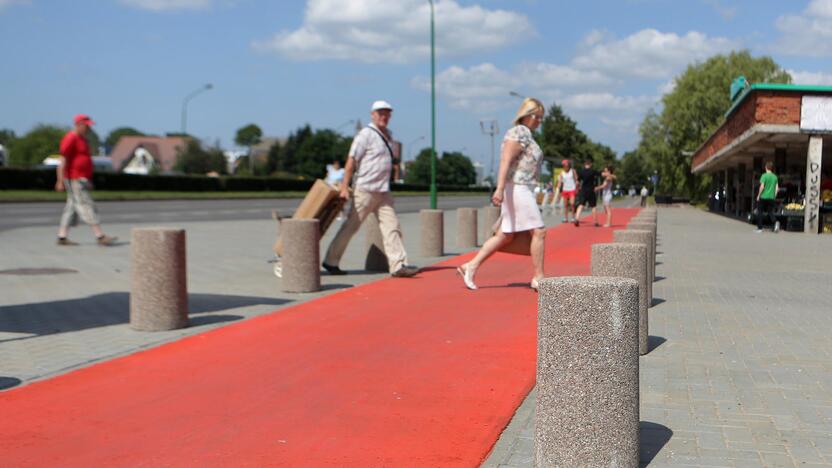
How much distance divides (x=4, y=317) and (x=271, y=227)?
1490 centimetres

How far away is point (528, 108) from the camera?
8.95 meters

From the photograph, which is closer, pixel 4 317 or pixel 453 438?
pixel 453 438

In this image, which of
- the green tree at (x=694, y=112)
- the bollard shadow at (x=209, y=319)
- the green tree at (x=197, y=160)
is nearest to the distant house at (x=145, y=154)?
the green tree at (x=197, y=160)

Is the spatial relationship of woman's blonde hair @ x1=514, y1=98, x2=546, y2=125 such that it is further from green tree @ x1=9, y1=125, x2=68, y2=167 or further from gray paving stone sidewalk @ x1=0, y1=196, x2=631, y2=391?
green tree @ x1=9, y1=125, x2=68, y2=167

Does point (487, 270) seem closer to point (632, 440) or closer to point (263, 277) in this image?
point (263, 277)

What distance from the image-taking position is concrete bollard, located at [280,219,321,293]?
933 centimetres

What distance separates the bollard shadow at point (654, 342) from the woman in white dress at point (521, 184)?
2160 millimetres

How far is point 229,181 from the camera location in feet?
207

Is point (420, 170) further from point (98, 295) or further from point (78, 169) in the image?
point (98, 295)

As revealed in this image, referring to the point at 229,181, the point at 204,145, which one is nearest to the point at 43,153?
the point at 204,145

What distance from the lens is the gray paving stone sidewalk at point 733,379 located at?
4012 millimetres

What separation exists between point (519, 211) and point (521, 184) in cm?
30

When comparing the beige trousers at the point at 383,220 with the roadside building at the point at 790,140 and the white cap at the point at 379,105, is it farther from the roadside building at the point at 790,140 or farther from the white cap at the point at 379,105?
the roadside building at the point at 790,140

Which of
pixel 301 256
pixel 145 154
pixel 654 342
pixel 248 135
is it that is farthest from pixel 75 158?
pixel 248 135
